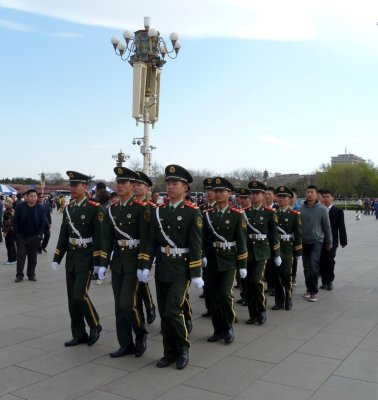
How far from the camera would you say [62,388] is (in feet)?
14.4

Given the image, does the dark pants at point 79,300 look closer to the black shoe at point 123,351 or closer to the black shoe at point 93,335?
the black shoe at point 93,335

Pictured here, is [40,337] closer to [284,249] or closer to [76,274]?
[76,274]

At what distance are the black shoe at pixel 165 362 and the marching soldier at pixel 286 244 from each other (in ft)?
10.1

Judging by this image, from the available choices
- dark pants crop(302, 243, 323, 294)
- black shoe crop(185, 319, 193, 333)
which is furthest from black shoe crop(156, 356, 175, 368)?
dark pants crop(302, 243, 323, 294)

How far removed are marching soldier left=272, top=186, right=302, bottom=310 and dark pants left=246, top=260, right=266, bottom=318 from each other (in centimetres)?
95

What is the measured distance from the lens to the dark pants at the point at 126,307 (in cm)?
512

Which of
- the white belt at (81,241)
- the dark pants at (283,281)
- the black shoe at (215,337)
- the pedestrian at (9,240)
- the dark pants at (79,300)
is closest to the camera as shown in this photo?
the dark pants at (79,300)

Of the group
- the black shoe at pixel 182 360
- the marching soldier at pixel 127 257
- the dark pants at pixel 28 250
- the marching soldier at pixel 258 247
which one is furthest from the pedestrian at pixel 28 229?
the black shoe at pixel 182 360

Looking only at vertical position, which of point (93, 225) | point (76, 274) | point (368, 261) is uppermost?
point (93, 225)

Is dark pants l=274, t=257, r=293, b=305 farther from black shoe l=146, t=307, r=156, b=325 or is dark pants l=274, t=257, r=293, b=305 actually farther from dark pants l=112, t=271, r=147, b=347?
dark pants l=112, t=271, r=147, b=347

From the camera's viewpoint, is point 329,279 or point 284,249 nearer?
point 284,249

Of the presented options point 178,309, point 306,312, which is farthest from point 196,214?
point 306,312

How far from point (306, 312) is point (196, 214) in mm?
3410

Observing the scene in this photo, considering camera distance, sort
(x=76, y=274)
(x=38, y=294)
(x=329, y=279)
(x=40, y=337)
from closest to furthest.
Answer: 1. (x=76, y=274)
2. (x=40, y=337)
3. (x=38, y=294)
4. (x=329, y=279)
